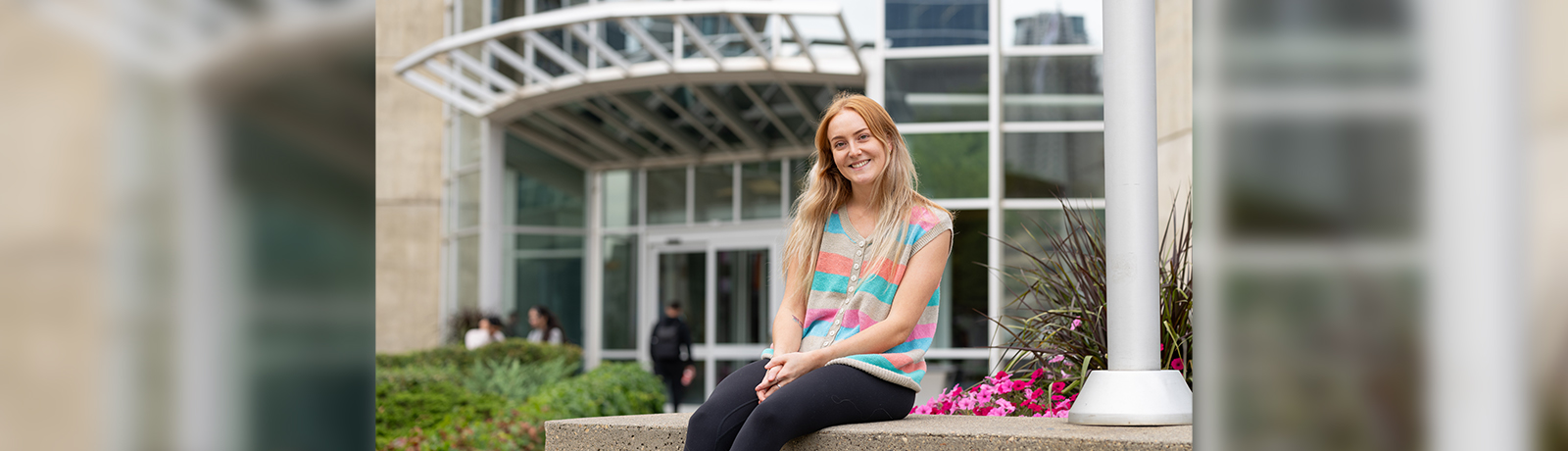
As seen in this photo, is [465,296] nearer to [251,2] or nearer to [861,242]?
[861,242]

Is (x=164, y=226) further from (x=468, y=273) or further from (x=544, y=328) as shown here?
(x=468, y=273)

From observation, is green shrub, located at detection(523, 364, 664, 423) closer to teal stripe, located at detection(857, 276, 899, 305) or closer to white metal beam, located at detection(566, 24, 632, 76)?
Result: white metal beam, located at detection(566, 24, 632, 76)

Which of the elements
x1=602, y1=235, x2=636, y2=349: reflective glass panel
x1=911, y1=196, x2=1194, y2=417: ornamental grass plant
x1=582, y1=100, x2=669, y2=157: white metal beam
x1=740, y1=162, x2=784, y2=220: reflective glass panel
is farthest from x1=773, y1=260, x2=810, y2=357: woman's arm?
x1=602, y1=235, x2=636, y2=349: reflective glass panel

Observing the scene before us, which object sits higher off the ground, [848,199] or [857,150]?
[857,150]

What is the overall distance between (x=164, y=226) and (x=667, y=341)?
41.5ft

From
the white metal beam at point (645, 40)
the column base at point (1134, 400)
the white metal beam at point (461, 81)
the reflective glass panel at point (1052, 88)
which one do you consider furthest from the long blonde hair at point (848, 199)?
the white metal beam at point (461, 81)

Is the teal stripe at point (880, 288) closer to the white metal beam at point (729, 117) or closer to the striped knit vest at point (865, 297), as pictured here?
the striped knit vest at point (865, 297)

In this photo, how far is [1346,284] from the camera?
68cm

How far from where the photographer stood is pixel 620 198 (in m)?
17.4

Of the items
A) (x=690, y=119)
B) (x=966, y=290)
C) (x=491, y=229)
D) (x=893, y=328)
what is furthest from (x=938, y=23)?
(x=893, y=328)

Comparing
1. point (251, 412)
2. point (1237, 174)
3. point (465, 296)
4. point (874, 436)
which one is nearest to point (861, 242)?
point (874, 436)

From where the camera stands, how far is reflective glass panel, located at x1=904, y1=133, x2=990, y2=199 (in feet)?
35.5

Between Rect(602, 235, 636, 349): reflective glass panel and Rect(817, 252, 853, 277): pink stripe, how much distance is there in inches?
575

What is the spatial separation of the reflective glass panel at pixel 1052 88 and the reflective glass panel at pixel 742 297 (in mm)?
5781
